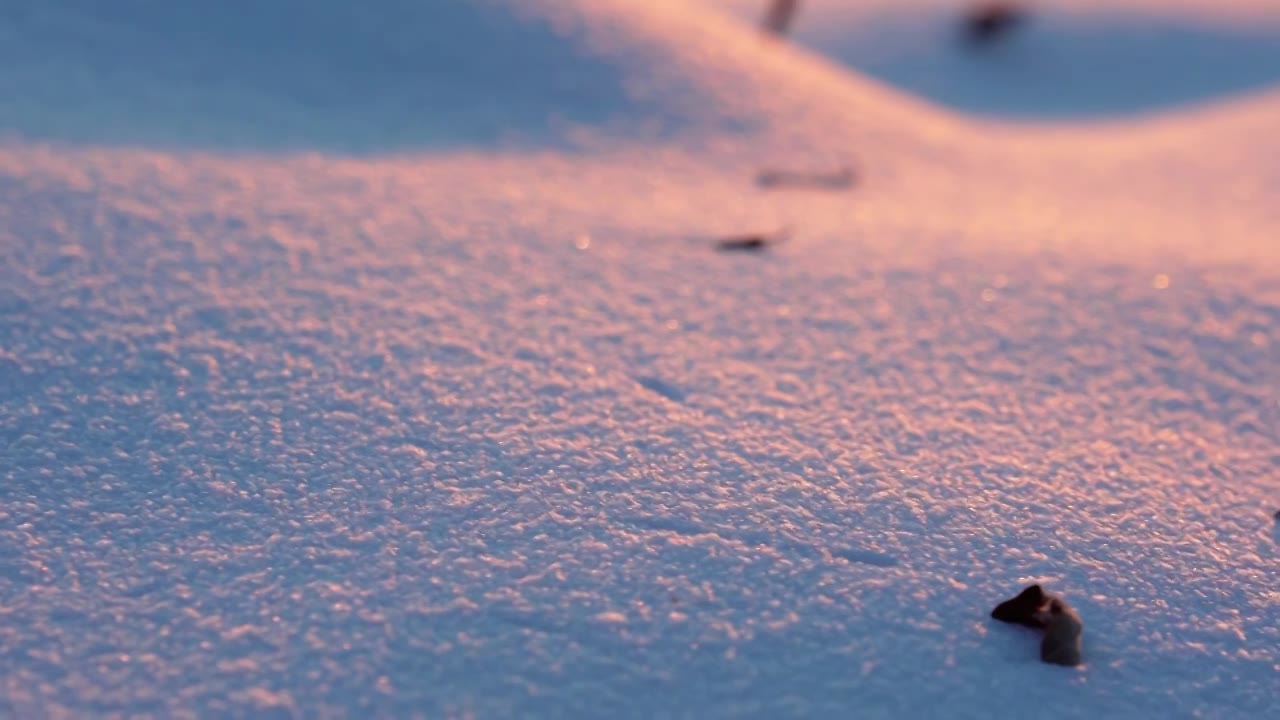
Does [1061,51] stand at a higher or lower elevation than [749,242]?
higher

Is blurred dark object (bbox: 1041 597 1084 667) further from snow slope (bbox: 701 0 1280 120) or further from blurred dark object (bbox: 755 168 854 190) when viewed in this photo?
snow slope (bbox: 701 0 1280 120)

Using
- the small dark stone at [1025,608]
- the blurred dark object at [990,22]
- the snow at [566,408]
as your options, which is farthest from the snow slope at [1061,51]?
the small dark stone at [1025,608]

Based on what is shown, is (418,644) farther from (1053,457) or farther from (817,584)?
(1053,457)

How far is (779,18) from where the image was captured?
3627 mm

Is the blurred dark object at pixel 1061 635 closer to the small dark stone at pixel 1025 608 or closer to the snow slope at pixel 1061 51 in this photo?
the small dark stone at pixel 1025 608

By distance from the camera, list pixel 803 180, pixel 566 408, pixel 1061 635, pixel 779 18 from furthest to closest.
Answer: pixel 779 18, pixel 803 180, pixel 566 408, pixel 1061 635

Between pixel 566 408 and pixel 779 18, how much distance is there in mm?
2788

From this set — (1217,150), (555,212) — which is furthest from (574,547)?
(1217,150)

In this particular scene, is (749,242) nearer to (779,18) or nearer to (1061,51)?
(779,18)

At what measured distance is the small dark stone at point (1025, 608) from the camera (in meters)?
0.91

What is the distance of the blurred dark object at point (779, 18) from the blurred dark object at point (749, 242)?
194cm

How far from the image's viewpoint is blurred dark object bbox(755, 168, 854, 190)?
2.09 metres

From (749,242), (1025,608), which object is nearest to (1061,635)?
(1025,608)

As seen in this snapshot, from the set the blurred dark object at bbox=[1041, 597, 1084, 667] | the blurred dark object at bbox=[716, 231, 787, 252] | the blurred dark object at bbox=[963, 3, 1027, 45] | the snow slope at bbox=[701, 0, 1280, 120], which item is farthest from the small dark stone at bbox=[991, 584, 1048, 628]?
the blurred dark object at bbox=[963, 3, 1027, 45]
